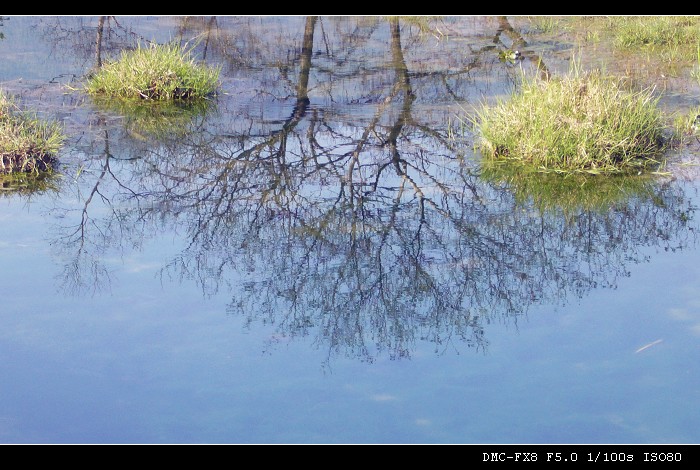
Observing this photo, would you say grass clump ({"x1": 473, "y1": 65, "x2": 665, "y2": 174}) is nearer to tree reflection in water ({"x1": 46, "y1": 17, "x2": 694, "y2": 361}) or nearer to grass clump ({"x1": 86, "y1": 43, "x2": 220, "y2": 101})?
tree reflection in water ({"x1": 46, "y1": 17, "x2": 694, "y2": 361})

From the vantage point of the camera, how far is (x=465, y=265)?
17.2ft

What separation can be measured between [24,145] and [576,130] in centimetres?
401

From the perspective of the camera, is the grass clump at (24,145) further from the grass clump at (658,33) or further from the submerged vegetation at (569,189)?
the grass clump at (658,33)

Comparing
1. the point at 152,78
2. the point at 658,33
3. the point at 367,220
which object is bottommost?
the point at 367,220

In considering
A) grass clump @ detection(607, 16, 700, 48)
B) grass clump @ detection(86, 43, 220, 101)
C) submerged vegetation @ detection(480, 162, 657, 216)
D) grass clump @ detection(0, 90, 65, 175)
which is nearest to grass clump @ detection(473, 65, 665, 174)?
submerged vegetation @ detection(480, 162, 657, 216)

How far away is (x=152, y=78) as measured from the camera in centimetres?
853

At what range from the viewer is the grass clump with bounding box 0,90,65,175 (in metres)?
6.60

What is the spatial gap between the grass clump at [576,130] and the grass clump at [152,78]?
3.16m

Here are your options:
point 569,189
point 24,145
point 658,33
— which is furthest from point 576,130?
point 658,33

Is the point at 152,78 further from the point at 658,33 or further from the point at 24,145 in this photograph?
the point at 658,33

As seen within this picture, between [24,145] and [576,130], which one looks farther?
[24,145]

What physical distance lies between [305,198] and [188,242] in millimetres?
1048

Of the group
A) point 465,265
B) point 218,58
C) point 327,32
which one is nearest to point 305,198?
point 465,265
